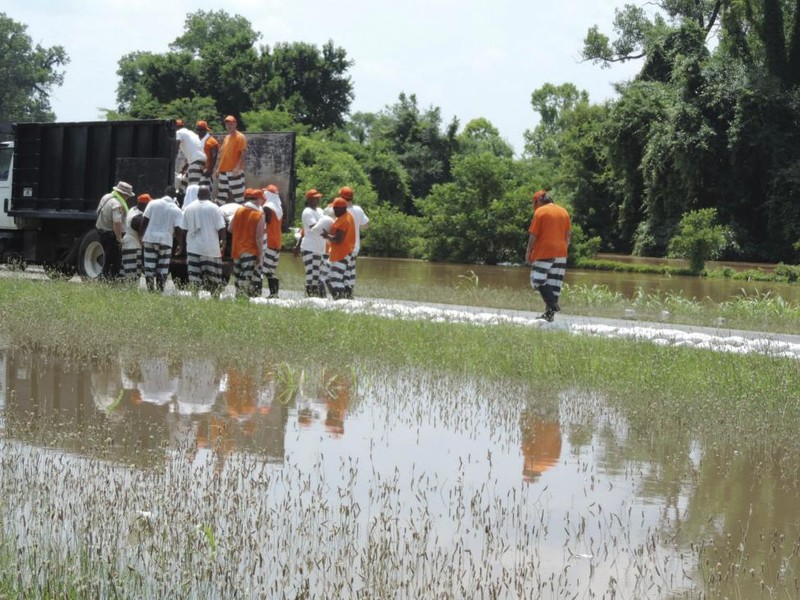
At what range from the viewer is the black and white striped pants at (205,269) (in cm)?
1816

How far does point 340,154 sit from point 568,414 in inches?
1885

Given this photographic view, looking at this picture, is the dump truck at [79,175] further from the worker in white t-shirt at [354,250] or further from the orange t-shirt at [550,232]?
the orange t-shirt at [550,232]

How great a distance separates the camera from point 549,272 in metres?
16.1

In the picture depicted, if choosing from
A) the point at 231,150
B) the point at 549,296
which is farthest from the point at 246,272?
the point at 549,296

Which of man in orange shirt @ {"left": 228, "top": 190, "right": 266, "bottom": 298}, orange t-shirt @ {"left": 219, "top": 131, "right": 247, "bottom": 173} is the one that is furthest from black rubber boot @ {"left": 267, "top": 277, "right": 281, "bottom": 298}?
orange t-shirt @ {"left": 219, "top": 131, "right": 247, "bottom": 173}

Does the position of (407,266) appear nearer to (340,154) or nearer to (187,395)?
(340,154)

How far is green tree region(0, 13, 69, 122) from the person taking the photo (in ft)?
335

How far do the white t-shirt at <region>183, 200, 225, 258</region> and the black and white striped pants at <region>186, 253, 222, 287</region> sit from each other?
22 centimetres

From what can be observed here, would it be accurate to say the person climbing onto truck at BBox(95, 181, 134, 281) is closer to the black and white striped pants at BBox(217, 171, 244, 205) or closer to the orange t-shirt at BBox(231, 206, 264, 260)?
the black and white striped pants at BBox(217, 171, 244, 205)

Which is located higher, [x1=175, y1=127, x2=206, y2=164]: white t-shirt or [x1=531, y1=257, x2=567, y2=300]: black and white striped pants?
[x1=175, y1=127, x2=206, y2=164]: white t-shirt

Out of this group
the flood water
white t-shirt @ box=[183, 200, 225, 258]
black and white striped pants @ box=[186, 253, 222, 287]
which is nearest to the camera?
white t-shirt @ box=[183, 200, 225, 258]

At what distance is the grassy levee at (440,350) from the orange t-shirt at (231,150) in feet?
10.5

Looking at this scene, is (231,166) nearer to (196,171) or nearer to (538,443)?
(196,171)

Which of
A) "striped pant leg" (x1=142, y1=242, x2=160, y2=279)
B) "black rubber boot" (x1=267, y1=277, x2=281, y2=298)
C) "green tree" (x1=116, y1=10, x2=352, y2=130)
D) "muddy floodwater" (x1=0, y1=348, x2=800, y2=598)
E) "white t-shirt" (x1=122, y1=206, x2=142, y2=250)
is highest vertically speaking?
"green tree" (x1=116, y1=10, x2=352, y2=130)
